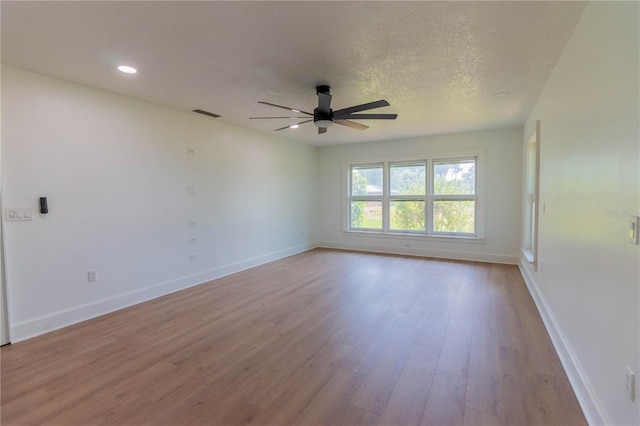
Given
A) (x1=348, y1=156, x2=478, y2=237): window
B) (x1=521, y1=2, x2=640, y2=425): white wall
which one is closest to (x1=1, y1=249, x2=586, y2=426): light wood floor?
(x1=521, y1=2, x2=640, y2=425): white wall

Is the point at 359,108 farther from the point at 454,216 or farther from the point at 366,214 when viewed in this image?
the point at 366,214

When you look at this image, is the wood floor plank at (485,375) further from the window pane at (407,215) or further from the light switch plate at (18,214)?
the light switch plate at (18,214)

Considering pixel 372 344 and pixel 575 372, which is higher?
pixel 575 372

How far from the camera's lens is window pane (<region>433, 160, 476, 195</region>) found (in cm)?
578

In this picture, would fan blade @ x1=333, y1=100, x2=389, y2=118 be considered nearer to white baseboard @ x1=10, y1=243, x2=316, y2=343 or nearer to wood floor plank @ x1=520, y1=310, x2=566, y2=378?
wood floor plank @ x1=520, y1=310, x2=566, y2=378

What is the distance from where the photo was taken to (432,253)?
607cm

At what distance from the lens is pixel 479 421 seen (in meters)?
1.68

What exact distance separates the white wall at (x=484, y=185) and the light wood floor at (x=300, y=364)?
1.86 meters

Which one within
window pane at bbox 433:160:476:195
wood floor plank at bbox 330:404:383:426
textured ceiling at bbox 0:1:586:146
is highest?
textured ceiling at bbox 0:1:586:146

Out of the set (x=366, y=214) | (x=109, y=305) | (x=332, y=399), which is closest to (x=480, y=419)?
(x=332, y=399)

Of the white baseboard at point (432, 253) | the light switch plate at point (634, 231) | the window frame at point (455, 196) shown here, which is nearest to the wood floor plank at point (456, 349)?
Result: the light switch plate at point (634, 231)

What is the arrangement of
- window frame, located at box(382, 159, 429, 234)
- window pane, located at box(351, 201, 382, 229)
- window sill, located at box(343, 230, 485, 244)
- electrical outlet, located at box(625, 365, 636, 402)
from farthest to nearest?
window pane, located at box(351, 201, 382, 229), window frame, located at box(382, 159, 429, 234), window sill, located at box(343, 230, 485, 244), electrical outlet, located at box(625, 365, 636, 402)

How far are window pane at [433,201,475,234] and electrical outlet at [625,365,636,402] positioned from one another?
4790 millimetres

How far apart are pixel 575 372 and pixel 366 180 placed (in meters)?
5.28
